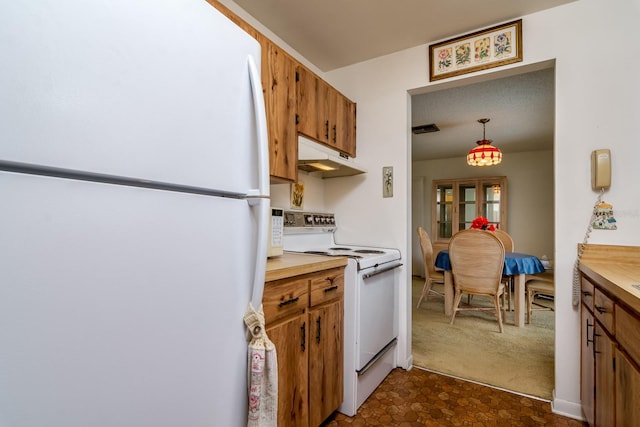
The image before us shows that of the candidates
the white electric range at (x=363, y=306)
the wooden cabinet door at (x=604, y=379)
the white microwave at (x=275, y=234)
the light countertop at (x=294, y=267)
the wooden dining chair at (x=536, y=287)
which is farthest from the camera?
the wooden dining chair at (x=536, y=287)

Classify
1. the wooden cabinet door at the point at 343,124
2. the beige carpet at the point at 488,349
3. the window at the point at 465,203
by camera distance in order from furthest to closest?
the window at the point at 465,203 < the wooden cabinet door at the point at 343,124 < the beige carpet at the point at 488,349

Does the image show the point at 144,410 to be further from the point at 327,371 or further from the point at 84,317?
the point at 327,371

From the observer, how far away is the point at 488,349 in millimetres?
2697

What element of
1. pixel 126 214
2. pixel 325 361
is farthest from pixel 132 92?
pixel 325 361

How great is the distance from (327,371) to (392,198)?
1.37 m

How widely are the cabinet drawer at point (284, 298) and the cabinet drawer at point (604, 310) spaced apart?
1191mm

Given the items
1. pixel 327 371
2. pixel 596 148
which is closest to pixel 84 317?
pixel 327 371

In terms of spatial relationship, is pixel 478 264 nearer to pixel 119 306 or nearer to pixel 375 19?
pixel 375 19

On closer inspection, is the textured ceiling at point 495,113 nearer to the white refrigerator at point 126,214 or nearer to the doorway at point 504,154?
the doorway at point 504,154

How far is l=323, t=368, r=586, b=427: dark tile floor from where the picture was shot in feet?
5.72

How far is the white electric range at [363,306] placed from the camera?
1782 millimetres

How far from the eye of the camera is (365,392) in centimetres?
194

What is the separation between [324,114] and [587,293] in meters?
1.85

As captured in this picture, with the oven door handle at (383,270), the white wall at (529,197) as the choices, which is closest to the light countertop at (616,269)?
the oven door handle at (383,270)
